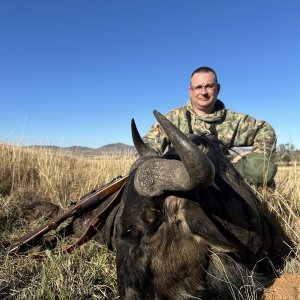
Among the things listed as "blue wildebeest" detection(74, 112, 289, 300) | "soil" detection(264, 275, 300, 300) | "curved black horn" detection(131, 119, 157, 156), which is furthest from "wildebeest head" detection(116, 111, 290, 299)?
"curved black horn" detection(131, 119, 157, 156)

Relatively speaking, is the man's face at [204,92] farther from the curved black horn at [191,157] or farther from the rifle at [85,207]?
the curved black horn at [191,157]

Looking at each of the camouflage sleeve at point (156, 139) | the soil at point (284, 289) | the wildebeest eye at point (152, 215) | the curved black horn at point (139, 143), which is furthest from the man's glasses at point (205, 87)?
the wildebeest eye at point (152, 215)

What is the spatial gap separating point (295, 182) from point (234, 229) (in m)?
2.92

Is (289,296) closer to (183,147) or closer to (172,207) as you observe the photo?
(172,207)

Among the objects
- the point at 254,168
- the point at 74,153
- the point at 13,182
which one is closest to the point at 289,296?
the point at 254,168

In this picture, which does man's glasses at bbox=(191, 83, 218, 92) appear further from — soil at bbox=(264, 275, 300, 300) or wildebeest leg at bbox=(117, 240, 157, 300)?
wildebeest leg at bbox=(117, 240, 157, 300)

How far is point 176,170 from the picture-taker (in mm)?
2455

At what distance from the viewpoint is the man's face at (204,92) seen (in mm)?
5633

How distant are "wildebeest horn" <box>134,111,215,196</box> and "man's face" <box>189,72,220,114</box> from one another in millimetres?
3204

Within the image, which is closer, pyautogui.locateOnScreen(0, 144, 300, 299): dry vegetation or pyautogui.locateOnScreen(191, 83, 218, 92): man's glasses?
pyautogui.locateOnScreen(0, 144, 300, 299): dry vegetation

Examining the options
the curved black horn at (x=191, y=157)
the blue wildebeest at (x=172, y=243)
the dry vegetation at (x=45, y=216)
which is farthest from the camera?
the dry vegetation at (x=45, y=216)

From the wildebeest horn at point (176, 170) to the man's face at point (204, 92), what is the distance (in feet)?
10.5

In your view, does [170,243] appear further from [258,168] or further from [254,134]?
[254,134]

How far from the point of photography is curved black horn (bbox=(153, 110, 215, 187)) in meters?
2.27
